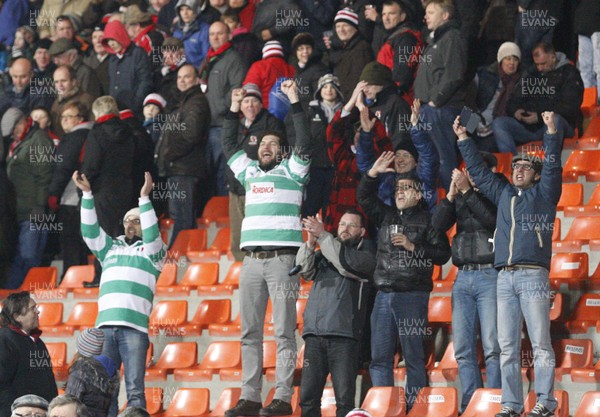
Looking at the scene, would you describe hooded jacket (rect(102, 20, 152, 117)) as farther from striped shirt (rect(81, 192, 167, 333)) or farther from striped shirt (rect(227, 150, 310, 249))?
striped shirt (rect(227, 150, 310, 249))

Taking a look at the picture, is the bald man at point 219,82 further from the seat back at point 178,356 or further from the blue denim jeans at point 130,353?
the blue denim jeans at point 130,353

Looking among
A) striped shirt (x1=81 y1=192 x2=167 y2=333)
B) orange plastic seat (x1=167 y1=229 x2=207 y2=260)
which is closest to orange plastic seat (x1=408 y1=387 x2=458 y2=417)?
striped shirt (x1=81 y1=192 x2=167 y2=333)

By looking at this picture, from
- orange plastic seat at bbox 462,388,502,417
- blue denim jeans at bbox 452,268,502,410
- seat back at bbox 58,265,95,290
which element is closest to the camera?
orange plastic seat at bbox 462,388,502,417

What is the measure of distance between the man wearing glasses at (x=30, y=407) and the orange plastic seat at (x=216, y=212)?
5.65 metres

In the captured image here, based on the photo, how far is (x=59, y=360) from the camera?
39.6 feet

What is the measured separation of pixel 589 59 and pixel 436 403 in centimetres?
463

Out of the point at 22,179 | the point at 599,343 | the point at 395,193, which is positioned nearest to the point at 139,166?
the point at 22,179

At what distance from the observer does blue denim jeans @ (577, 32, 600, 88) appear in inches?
491

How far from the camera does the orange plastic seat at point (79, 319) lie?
12.4 m

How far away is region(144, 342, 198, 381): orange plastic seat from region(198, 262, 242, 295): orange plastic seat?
0.66 m

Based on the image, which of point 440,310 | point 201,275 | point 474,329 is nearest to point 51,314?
point 201,275

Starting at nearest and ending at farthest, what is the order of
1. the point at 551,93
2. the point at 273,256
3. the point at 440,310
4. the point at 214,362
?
the point at 273,256, the point at 440,310, the point at 214,362, the point at 551,93

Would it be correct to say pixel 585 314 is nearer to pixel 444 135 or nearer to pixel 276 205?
pixel 444 135

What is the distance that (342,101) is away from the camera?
11633 millimetres
